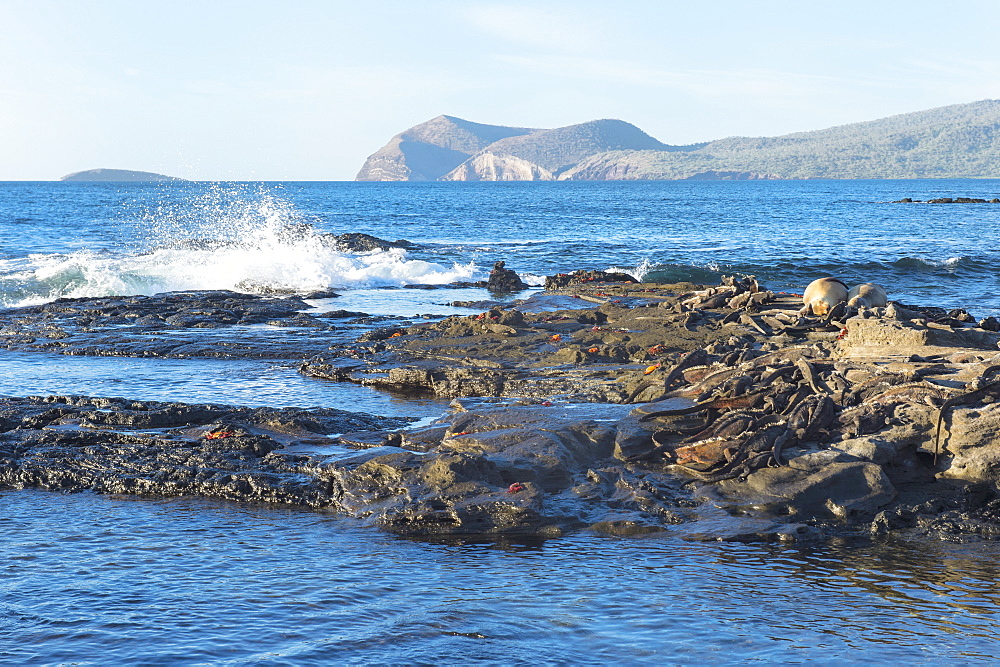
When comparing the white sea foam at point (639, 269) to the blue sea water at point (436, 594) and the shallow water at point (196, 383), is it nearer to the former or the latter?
the shallow water at point (196, 383)

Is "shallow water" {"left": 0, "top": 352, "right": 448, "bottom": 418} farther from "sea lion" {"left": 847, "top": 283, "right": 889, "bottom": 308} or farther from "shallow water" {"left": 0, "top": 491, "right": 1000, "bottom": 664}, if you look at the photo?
"sea lion" {"left": 847, "top": 283, "right": 889, "bottom": 308}

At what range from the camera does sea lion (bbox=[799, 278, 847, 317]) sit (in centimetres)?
1485

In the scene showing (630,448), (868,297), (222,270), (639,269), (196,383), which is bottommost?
(196,383)

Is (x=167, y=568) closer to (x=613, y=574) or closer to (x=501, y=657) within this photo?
(x=501, y=657)

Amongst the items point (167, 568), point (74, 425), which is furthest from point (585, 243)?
point (167, 568)

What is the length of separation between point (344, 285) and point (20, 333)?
36.1 feet

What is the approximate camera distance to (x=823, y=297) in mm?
15055

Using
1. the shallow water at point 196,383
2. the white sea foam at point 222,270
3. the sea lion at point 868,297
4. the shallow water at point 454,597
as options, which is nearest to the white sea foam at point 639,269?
the white sea foam at point 222,270

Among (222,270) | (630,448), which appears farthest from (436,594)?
(222,270)

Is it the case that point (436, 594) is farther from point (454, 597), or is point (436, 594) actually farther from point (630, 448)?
point (630, 448)

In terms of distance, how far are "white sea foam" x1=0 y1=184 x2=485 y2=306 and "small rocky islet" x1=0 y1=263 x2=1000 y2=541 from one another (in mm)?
15584

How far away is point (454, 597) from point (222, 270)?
76.8ft

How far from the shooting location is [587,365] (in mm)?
12711

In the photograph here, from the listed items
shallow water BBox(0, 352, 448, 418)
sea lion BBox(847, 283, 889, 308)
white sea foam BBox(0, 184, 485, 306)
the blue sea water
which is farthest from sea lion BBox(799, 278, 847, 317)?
white sea foam BBox(0, 184, 485, 306)
